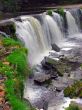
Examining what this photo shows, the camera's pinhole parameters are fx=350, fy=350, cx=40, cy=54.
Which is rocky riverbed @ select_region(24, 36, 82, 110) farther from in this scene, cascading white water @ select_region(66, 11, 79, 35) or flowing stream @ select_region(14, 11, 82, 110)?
cascading white water @ select_region(66, 11, 79, 35)

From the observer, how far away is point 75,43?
28.2m

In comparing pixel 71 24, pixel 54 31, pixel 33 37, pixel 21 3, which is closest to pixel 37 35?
pixel 33 37

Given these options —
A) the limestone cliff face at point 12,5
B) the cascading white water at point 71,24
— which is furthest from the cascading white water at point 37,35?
the limestone cliff face at point 12,5

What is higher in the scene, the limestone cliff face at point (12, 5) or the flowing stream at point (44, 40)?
the limestone cliff face at point (12, 5)

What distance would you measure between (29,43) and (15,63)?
30.8 ft

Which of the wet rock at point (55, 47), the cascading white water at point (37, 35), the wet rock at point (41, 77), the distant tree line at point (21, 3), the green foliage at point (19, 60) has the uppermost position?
the distant tree line at point (21, 3)

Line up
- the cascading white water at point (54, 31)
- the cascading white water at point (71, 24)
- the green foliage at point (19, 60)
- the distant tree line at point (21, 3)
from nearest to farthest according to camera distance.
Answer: the green foliage at point (19, 60), the cascading white water at point (54, 31), the cascading white water at point (71, 24), the distant tree line at point (21, 3)

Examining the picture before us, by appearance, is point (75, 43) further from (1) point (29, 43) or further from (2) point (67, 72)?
(2) point (67, 72)

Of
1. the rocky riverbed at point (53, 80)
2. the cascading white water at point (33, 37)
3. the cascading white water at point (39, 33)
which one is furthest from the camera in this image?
the cascading white water at point (39, 33)

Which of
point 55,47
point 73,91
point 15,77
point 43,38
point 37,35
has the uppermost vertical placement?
point 15,77

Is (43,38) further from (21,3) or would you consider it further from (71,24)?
(21,3)

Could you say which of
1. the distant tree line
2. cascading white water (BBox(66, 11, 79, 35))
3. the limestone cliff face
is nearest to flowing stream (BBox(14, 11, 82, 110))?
cascading white water (BBox(66, 11, 79, 35))

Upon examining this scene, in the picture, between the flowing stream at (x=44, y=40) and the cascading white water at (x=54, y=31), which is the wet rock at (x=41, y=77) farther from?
the cascading white water at (x=54, y=31)

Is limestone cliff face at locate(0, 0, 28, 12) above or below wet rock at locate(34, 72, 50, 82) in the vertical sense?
above
